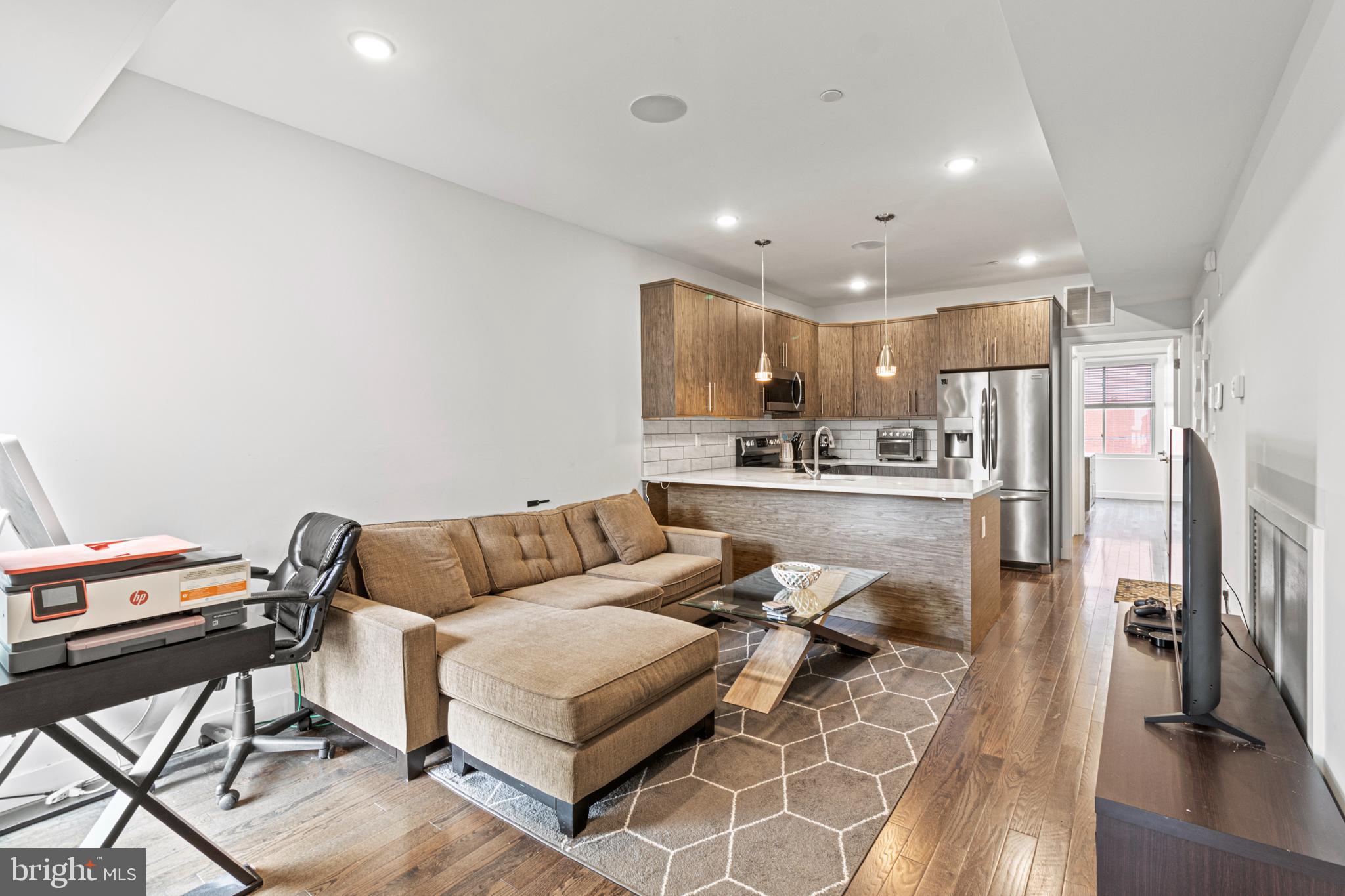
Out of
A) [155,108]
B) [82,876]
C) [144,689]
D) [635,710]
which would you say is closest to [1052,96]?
[635,710]

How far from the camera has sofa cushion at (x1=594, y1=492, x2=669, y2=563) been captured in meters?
4.11

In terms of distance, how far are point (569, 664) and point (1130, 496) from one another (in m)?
11.6

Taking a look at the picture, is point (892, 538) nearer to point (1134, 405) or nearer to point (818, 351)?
point (818, 351)

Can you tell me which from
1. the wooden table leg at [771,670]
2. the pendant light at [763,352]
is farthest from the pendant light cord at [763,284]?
the wooden table leg at [771,670]

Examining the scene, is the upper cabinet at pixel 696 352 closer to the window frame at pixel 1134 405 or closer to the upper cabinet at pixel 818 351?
the upper cabinet at pixel 818 351

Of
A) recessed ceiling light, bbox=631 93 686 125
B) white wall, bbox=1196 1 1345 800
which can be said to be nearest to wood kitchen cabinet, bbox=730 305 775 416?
recessed ceiling light, bbox=631 93 686 125

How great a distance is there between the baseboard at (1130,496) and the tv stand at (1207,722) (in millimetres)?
10689

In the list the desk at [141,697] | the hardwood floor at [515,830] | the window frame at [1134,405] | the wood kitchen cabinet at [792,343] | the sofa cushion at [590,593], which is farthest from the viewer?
the window frame at [1134,405]

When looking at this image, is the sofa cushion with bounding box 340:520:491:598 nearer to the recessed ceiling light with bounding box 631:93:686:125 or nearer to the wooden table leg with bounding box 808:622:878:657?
the wooden table leg with bounding box 808:622:878:657

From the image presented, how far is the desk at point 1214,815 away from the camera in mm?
1099

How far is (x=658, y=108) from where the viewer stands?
9.00 feet

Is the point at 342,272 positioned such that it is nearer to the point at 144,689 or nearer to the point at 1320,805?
the point at 144,689

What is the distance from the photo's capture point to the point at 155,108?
2.50 meters

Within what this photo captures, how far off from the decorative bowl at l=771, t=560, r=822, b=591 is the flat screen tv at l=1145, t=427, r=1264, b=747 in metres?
1.79
